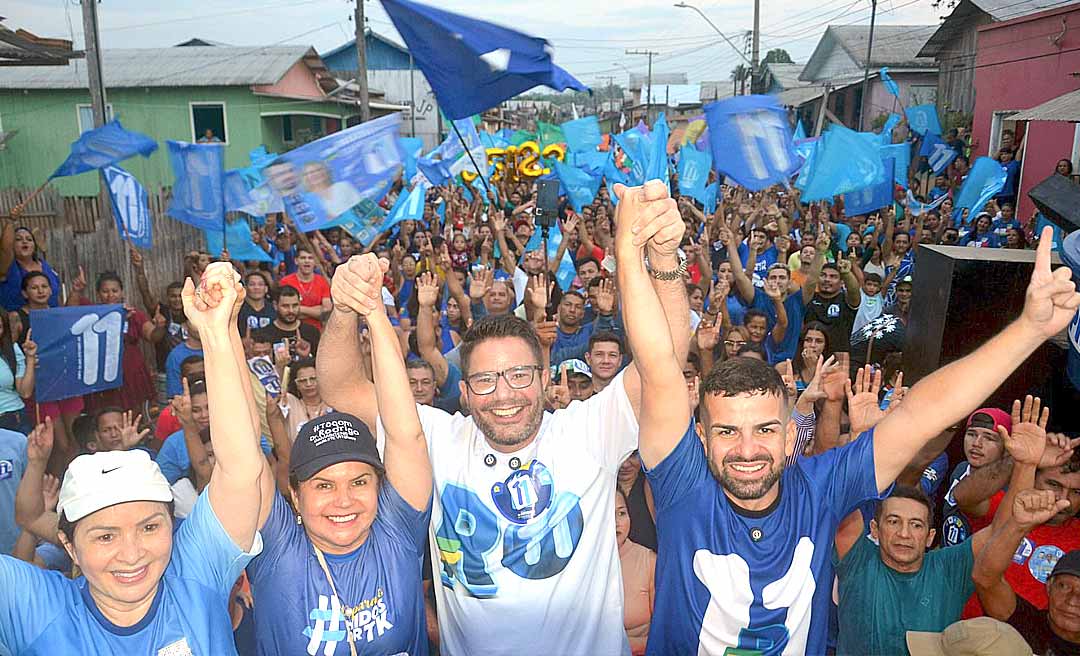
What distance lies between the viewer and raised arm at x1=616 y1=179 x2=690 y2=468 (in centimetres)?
216

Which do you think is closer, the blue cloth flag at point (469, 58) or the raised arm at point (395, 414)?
the raised arm at point (395, 414)

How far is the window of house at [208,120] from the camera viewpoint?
2141 cm

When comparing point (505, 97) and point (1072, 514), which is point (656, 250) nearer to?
point (1072, 514)

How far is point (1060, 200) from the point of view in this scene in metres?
3.30

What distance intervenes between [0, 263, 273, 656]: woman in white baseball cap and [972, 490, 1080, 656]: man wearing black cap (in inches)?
94.0

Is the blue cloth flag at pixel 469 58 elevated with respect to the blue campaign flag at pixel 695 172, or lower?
elevated

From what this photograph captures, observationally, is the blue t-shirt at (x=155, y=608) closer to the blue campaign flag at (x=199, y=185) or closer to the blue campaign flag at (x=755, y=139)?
the blue campaign flag at (x=199, y=185)

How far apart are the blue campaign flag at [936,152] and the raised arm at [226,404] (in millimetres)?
14727

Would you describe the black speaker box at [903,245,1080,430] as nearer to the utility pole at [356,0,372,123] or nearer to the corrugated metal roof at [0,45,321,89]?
the utility pole at [356,0,372,123]

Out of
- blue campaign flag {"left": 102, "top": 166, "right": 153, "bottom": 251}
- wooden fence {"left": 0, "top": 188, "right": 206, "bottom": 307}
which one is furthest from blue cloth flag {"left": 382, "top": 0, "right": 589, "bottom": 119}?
wooden fence {"left": 0, "top": 188, "right": 206, "bottom": 307}

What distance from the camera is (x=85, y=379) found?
15.1 feet

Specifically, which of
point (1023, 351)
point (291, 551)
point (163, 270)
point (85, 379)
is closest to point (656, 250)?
point (1023, 351)

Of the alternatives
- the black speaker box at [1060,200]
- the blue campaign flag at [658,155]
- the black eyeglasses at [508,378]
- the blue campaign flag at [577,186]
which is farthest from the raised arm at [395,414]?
the blue campaign flag at [577,186]

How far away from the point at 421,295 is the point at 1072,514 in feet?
9.90
